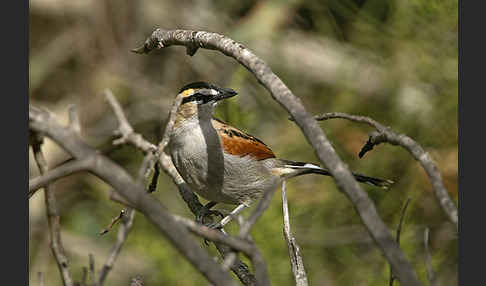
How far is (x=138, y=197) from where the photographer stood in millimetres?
1518

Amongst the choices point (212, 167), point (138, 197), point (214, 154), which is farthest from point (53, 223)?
point (214, 154)

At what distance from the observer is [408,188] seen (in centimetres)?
523

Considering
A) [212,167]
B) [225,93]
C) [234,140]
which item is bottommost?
[212,167]

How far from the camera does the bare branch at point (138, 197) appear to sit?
59.7 inches

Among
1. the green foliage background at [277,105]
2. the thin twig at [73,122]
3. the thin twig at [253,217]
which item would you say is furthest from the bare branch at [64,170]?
the green foliage background at [277,105]

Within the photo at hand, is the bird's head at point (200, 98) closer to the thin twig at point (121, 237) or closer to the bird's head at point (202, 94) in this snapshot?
the bird's head at point (202, 94)

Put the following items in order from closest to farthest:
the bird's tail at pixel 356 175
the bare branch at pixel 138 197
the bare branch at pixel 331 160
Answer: the bare branch at pixel 138 197 → the bare branch at pixel 331 160 → the bird's tail at pixel 356 175

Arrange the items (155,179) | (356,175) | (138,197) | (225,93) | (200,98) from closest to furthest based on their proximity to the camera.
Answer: (138,197)
(155,179)
(225,93)
(200,98)
(356,175)

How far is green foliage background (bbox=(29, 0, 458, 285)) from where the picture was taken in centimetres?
504

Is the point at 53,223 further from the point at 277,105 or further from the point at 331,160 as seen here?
the point at 277,105

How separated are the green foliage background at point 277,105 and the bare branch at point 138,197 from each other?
8.40 feet

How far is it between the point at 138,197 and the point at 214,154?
2.68 m

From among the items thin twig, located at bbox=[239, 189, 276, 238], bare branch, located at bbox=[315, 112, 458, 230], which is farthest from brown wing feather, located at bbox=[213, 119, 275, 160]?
thin twig, located at bbox=[239, 189, 276, 238]

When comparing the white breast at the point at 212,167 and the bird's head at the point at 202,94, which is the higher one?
the bird's head at the point at 202,94
